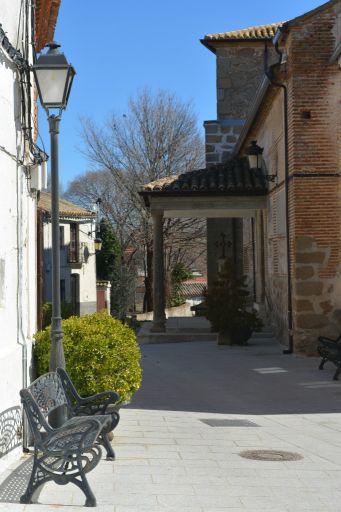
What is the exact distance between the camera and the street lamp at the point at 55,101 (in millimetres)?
7273

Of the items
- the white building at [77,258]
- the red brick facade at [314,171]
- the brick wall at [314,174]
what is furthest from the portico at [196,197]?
the white building at [77,258]

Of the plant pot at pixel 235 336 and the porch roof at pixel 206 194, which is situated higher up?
the porch roof at pixel 206 194

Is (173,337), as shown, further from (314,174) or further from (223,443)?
(223,443)

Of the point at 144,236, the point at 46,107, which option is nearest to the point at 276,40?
the point at 46,107

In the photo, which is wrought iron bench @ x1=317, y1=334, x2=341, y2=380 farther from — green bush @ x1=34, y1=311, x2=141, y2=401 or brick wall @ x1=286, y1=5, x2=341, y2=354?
green bush @ x1=34, y1=311, x2=141, y2=401

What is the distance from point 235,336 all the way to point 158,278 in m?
2.89

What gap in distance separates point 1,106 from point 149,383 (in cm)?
708

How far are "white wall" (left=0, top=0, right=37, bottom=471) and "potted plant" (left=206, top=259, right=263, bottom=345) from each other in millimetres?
10723

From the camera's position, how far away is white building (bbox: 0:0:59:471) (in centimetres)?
692

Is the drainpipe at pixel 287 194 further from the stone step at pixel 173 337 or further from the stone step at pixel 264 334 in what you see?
the stone step at pixel 173 337

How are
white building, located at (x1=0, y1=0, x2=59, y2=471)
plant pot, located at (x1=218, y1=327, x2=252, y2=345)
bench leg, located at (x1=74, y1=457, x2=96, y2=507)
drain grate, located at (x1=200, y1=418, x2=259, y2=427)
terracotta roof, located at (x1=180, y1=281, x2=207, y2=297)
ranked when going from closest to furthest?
1. bench leg, located at (x1=74, y1=457, x2=96, y2=507)
2. white building, located at (x1=0, y1=0, x2=59, y2=471)
3. drain grate, located at (x1=200, y1=418, x2=259, y2=427)
4. plant pot, located at (x1=218, y1=327, x2=252, y2=345)
5. terracotta roof, located at (x1=180, y1=281, x2=207, y2=297)

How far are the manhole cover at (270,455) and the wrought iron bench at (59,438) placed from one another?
1360 mm

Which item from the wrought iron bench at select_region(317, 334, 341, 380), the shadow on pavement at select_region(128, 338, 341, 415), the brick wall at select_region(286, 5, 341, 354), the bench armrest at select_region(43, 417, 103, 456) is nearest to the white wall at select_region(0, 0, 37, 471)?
the bench armrest at select_region(43, 417, 103, 456)

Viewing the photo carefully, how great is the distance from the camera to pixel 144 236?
3900 cm
